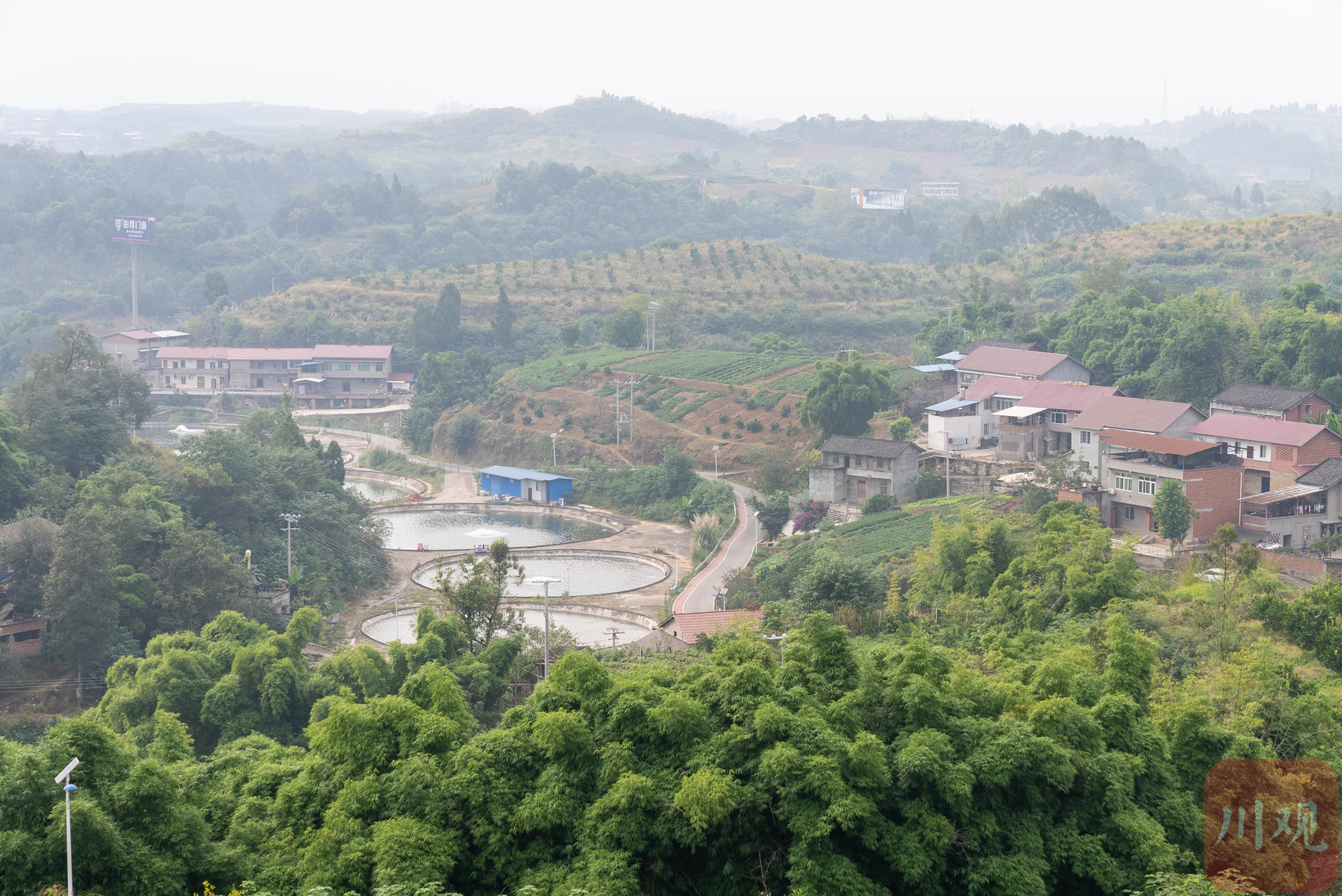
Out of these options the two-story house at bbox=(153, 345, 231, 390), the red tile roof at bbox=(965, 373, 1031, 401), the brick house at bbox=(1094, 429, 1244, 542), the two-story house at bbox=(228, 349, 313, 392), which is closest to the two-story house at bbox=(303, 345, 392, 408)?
the two-story house at bbox=(228, 349, 313, 392)

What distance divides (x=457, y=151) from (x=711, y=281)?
87.9m

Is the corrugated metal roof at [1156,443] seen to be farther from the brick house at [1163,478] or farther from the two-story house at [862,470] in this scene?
the two-story house at [862,470]

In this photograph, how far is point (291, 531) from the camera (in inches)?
1296

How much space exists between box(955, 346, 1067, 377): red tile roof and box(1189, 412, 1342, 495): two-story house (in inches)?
363

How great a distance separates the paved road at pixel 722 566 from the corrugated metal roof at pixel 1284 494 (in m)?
11.7

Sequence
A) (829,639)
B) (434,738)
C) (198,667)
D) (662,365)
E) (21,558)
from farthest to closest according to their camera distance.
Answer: (662,365)
(21,558)
(198,667)
(829,639)
(434,738)

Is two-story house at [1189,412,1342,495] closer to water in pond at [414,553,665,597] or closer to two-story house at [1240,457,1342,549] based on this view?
two-story house at [1240,457,1342,549]

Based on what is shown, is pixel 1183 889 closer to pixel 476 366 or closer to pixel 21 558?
pixel 21 558

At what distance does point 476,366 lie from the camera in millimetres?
55562

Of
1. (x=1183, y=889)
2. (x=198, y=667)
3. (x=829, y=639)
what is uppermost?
(x=829, y=639)

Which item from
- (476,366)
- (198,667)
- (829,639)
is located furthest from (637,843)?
(476,366)

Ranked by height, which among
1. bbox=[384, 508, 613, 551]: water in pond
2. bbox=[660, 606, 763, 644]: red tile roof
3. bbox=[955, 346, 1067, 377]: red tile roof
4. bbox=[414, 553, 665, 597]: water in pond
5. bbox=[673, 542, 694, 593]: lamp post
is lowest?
bbox=[414, 553, 665, 597]: water in pond

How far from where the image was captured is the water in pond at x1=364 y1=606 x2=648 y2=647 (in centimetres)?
2728

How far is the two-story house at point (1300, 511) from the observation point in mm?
26516
